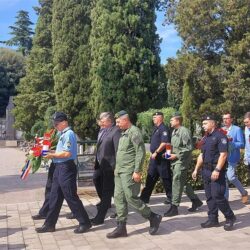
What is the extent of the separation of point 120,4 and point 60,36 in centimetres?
865

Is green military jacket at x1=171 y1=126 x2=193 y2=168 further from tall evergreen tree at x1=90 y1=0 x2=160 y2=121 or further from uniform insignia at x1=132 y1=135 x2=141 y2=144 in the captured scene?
tall evergreen tree at x1=90 y1=0 x2=160 y2=121

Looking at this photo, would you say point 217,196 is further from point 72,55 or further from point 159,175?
point 72,55

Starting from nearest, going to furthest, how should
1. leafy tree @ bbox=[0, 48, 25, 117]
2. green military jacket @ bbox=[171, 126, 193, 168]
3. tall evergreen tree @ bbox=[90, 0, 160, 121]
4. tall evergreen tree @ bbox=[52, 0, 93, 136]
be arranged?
1. green military jacket @ bbox=[171, 126, 193, 168]
2. tall evergreen tree @ bbox=[90, 0, 160, 121]
3. tall evergreen tree @ bbox=[52, 0, 93, 136]
4. leafy tree @ bbox=[0, 48, 25, 117]

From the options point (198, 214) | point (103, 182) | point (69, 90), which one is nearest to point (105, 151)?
point (103, 182)

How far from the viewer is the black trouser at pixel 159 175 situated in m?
7.66

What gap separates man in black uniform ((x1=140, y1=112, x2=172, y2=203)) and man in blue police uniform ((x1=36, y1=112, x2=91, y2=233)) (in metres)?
1.78

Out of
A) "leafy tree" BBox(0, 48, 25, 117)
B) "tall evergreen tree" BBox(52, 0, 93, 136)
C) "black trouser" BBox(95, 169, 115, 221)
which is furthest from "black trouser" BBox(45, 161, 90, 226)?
"leafy tree" BBox(0, 48, 25, 117)

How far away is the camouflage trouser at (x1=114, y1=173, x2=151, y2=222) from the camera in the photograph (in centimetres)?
588

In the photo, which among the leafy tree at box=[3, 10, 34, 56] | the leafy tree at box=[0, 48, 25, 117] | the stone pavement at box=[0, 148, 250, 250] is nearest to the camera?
the stone pavement at box=[0, 148, 250, 250]

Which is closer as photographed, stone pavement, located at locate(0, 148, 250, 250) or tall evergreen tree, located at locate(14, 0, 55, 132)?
stone pavement, located at locate(0, 148, 250, 250)

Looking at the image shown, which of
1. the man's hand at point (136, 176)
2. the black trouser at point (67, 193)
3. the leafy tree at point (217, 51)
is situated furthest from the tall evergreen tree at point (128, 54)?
the man's hand at point (136, 176)

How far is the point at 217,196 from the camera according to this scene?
6129 millimetres

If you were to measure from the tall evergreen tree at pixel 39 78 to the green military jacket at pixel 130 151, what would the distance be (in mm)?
26891

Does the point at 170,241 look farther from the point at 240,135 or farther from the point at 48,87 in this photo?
the point at 48,87
